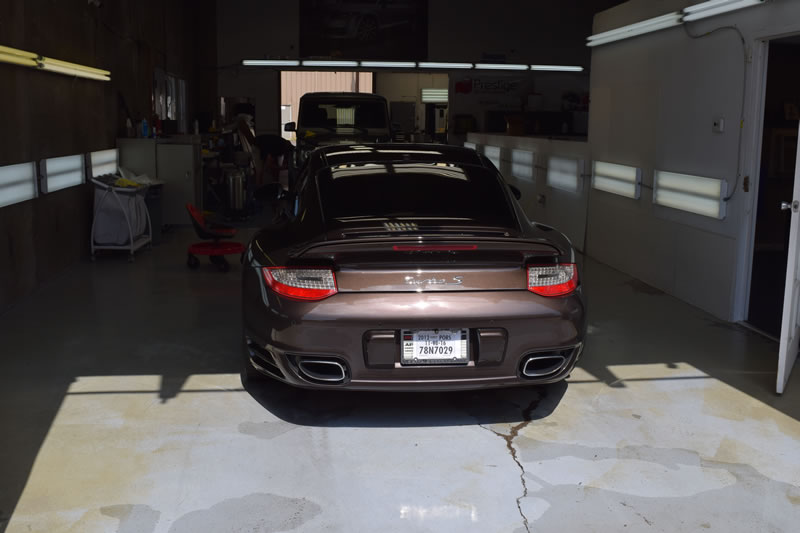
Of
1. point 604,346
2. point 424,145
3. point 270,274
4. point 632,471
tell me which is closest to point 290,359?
point 270,274

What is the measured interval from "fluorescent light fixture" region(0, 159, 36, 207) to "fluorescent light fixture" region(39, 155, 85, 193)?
227mm

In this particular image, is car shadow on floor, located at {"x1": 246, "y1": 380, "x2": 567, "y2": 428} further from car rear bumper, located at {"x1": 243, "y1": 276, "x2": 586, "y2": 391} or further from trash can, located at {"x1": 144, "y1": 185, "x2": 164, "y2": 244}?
trash can, located at {"x1": 144, "y1": 185, "x2": 164, "y2": 244}

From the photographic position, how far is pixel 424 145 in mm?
5031

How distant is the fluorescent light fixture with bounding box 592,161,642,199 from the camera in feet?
25.0

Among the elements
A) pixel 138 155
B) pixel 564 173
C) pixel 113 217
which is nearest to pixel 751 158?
pixel 564 173

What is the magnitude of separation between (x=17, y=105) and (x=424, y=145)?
347cm

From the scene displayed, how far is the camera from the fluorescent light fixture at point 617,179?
7.63 meters

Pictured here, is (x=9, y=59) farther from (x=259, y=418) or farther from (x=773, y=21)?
(x=773, y=21)

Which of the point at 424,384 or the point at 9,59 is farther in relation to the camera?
the point at 9,59

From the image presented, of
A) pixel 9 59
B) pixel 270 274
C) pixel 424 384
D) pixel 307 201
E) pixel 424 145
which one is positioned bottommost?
pixel 424 384

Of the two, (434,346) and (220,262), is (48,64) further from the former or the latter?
(434,346)

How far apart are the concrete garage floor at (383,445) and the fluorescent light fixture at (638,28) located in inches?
114

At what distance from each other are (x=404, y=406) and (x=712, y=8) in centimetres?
412

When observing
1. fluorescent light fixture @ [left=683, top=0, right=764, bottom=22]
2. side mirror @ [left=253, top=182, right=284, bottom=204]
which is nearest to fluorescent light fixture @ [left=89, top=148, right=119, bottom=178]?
side mirror @ [left=253, top=182, right=284, bottom=204]
